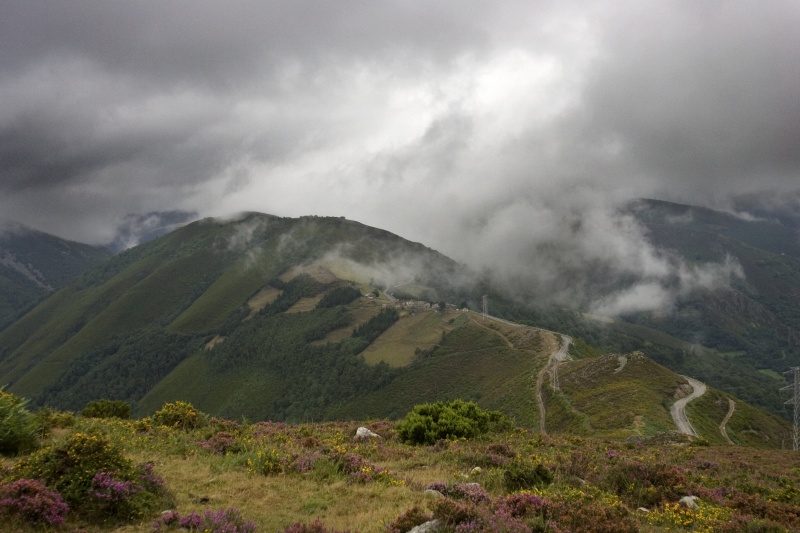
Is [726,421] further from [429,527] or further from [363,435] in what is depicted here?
[429,527]

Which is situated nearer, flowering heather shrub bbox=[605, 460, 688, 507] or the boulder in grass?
flowering heather shrub bbox=[605, 460, 688, 507]

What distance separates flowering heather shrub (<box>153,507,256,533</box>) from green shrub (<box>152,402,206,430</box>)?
13.7 metres

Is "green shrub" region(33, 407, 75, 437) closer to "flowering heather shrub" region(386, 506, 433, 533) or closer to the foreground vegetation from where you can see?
the foreground vegetation

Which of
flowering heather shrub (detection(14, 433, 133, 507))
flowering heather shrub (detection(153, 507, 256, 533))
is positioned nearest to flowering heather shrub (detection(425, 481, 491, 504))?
flowering heather shrub (detection(153, 507, 256, 533))

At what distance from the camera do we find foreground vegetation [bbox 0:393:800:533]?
995cm

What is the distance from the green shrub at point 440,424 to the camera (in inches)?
972

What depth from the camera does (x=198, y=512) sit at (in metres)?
10.6

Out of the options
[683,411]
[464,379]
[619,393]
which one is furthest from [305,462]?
[464,379]

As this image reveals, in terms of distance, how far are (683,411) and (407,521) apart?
82.4 metres

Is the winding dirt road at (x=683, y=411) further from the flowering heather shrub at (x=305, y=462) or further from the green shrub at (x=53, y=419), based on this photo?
the green shrub at (x=53, y=419)

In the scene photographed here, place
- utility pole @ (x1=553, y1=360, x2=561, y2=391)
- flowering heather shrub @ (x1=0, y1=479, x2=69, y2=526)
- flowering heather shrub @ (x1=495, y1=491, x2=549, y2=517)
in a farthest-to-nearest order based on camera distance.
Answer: utility pole @ (x1=553, y1=360, x2=561, y2=391) < flowering heather shrub @ (x1=495, y1=491, x2=549, y2=517) < flowering heather shrub @ (x1=0, y1=479, x2=69, y2=526)

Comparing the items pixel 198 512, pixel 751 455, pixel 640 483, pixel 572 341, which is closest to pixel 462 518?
pixel 198 512

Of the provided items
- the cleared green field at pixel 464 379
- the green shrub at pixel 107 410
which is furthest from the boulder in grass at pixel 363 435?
the cleared green field at pixel 464 379

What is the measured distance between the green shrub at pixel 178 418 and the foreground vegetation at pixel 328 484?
68 millimetres
